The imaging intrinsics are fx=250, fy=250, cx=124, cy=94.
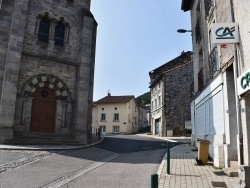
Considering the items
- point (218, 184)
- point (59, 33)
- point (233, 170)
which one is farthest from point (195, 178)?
point (59, 33)

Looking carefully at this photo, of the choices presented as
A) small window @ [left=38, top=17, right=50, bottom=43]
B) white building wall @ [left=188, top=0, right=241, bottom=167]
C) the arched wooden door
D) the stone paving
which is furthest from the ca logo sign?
small window @ [left=38, top=17, right=50, bottom=43]

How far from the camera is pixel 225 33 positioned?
7559mm

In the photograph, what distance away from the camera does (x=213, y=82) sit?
10.4 metres

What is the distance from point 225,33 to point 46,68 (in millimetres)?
11692

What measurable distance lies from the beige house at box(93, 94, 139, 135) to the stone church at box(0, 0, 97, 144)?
3026 centimetres

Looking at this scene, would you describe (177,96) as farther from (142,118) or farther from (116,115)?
(142,118)

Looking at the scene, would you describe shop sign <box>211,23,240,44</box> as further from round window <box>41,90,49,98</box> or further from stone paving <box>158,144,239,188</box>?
round window <box>41,90,49,98</box>

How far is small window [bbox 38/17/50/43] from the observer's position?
16.4 m

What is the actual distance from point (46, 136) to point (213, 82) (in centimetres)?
1001

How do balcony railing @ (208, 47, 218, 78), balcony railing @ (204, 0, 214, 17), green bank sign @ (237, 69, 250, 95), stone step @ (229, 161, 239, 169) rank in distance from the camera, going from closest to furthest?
green bank sign @ (237, 69, 250, 95), stone step @ (229, 161, 239, 169), balcony railing @ (208, 47, 218, 78), balcony railing @ (204, 0, 214, 17)

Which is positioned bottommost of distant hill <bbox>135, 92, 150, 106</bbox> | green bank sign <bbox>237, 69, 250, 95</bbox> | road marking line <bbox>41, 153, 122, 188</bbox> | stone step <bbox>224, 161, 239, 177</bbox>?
Answer: road marking line <bbox>41, 153, 122, 188</bbox>

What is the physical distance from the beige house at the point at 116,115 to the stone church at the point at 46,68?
30263 millimetres

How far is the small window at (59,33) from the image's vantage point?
17.0 m

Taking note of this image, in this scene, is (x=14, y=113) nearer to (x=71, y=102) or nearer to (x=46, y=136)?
(x=46, y=136)
